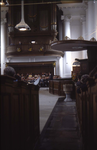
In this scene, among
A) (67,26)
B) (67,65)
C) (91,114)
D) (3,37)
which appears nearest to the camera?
(91,114)

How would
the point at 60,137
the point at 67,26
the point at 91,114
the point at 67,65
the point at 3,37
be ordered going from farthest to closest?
1. the point at 3,37
2. the point at 67,26
3. the point at 67,65
4. the point at 60,137
5. the point at 91,114

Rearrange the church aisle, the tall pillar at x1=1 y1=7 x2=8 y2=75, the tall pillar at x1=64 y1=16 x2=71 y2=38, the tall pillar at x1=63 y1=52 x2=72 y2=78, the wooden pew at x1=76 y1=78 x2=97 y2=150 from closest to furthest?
1. the wooden pew at x1=76 y1=78 x2=97 y2=150
2. the church aisle
3. the tall pillar at x1=63 y1=52 x2=72 y2=78
4. the tall pillar at x1=64 y1=16 x2=71 y2=38
5. the tall pillar at x1=1 y1=7 x2=8 y2=75

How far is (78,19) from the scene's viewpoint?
60.9 ft

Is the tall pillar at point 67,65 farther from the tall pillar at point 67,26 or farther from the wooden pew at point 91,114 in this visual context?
the wooden pew at point 91,114

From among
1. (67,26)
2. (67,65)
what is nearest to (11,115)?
(67,65)

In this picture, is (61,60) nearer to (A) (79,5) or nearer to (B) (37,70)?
(B) (37,70)

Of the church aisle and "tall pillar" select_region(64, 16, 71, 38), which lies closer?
the church aisle

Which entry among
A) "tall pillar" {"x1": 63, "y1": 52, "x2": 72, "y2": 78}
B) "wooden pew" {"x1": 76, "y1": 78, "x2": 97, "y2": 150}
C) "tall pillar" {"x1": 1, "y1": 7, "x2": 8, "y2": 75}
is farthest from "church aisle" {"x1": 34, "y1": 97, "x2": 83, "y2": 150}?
"tall pillar" {"x1": 1, "y1": 7, "x2": 8, "y2": 75}

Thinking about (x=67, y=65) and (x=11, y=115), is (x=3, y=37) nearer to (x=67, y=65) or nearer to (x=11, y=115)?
(x=67, y=65)

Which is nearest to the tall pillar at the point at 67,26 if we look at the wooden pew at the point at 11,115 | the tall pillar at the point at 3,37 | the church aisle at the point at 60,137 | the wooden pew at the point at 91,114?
the tall pillar at the point at 3,37

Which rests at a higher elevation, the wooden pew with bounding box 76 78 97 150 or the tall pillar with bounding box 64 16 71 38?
the tall pillar with bounding box 64 16 71 38

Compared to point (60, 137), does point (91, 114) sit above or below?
above

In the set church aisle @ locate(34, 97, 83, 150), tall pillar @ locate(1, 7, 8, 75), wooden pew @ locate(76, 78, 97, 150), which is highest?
tall pillar @ locate(1, 7, 8, 75)

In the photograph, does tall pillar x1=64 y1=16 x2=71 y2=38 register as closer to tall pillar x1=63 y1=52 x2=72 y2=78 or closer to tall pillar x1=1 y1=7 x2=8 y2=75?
tall pillar x1=63 y1=52 x2=72 y2=78
